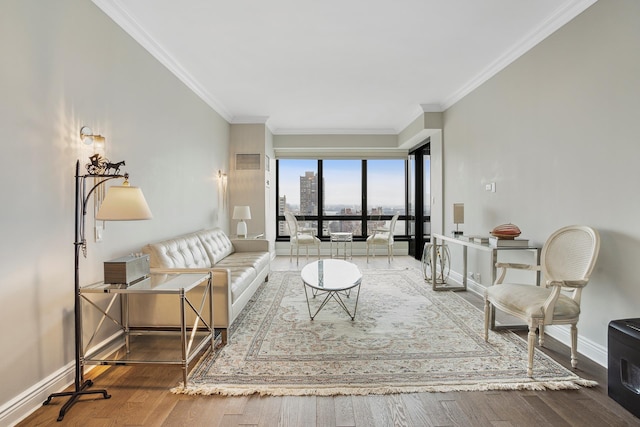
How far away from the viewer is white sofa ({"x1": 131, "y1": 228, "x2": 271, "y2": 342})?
102 inches

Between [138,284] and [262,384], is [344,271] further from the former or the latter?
[138,284]

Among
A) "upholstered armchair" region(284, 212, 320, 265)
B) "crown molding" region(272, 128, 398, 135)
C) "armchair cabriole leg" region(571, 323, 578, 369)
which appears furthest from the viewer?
"crown molding" region(272, 128, 398, 135)

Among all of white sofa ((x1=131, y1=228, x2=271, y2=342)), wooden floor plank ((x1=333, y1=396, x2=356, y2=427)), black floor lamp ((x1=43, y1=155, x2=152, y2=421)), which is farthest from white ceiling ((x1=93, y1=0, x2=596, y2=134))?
wooden floor plank ((x1=333, y1=396, x2=356, y2=427))

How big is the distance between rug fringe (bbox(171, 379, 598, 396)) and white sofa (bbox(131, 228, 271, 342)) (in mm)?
686

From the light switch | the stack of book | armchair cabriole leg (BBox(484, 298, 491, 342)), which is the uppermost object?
the light switch

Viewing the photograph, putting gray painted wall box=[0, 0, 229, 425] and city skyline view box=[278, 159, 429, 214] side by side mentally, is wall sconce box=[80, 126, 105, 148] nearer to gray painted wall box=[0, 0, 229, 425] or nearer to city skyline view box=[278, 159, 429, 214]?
gray painted wall box=[0, 0, 229, 425]

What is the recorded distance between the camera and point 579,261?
2371 millimetres

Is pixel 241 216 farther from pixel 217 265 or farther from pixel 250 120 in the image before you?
pixel 250 120

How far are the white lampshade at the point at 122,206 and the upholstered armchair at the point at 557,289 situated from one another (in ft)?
8.67

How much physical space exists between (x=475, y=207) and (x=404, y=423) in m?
3.12

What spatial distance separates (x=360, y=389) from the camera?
2.03 m

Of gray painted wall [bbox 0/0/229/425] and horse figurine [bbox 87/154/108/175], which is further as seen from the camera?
horse figurine [bbox 87/154/108/175]

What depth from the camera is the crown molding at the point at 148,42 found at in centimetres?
249

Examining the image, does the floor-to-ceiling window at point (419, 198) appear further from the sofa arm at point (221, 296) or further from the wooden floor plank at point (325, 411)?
the wooden floor plank at point (325, 411)
